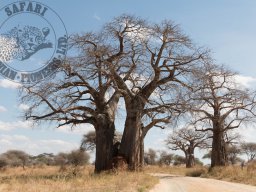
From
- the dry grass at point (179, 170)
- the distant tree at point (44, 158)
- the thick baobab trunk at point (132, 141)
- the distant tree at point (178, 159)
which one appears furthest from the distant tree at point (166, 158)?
the thick baobab trunk at point (132, 141)

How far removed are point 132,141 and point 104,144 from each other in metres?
1.19

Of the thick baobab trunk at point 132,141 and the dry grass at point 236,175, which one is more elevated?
the thick baobab trunk at point 132,141

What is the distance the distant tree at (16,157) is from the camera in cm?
4302

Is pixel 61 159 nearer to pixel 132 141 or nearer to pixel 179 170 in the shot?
pixel 179 170

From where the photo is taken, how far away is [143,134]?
62.3ft

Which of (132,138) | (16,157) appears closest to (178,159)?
(16,157)

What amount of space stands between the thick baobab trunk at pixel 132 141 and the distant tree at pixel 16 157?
88.2 feet

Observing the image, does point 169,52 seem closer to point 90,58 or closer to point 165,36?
point 165,36

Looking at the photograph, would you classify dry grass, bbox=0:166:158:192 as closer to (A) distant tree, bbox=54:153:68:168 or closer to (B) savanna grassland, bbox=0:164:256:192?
(B) savanna grassland, bbox=0:164:256:192

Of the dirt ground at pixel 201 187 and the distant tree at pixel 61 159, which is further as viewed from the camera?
the distant tree at pixel 61 159

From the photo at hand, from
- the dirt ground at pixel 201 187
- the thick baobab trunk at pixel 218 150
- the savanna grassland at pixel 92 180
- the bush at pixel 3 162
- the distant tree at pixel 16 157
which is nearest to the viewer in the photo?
the savanna grassland at pixel 92 180

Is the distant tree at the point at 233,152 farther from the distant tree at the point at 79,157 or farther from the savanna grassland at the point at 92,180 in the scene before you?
the savanna grassland at the point at 92,180

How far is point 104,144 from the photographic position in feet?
59.0

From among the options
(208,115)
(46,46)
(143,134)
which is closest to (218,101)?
(208,115)
